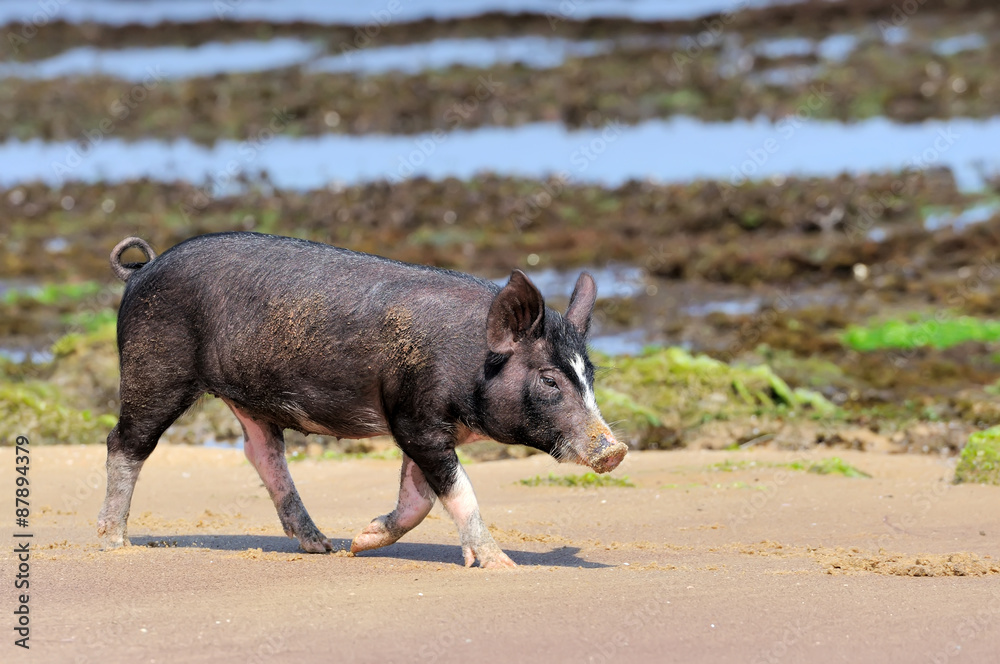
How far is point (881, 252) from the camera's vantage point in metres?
20.0

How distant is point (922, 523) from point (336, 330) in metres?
3.92

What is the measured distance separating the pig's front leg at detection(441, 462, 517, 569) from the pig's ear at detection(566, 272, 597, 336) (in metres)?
0.94

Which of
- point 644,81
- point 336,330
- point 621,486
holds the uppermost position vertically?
point 644,81

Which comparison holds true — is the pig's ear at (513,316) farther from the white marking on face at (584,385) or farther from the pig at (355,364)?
the white marking on face at (584,385)

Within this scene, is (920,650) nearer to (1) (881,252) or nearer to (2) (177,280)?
(2) (177,280)

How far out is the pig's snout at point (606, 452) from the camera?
6.67m

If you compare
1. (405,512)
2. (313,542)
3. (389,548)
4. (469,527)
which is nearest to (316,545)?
(313,542)

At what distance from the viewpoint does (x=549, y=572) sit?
671cm

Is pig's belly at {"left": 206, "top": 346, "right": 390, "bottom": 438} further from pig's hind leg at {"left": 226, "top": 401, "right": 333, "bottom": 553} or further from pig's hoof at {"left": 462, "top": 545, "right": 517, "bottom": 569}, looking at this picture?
pig's hoof at {"left": 462, "top": 545, "right": 517, "bottom": 569}

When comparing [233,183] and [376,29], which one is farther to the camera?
[376,29]

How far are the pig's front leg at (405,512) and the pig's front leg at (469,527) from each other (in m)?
0.23

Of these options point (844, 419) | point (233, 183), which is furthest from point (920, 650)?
point (233, 183)

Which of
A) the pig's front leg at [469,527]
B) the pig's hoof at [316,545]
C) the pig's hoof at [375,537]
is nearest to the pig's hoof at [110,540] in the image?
the pig's hoof at [316,545]

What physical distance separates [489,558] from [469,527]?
18 cm
